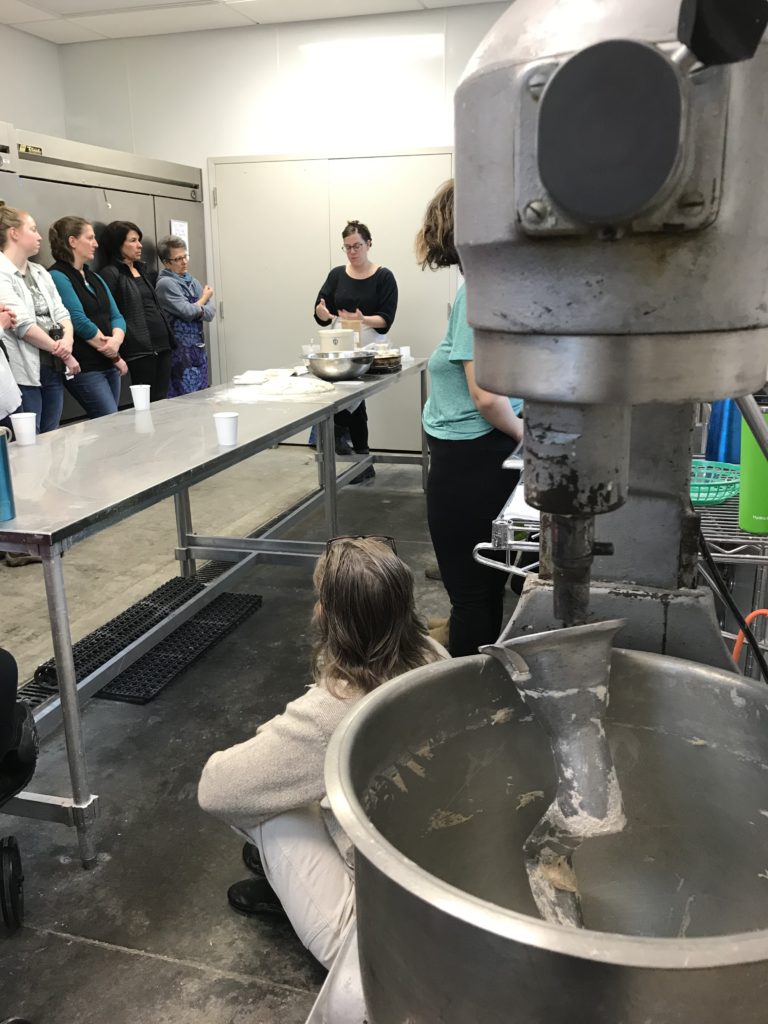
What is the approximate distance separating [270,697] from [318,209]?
4069mm

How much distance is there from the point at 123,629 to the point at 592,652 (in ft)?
8.39

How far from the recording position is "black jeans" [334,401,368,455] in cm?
533

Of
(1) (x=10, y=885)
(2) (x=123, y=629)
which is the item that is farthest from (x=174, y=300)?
(1) (x=10, y=885)

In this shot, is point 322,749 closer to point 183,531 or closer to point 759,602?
point 759,602

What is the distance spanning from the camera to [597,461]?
1.62 ft

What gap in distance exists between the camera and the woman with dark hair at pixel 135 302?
477cm

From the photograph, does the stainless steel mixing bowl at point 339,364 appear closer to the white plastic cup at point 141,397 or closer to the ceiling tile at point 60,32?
the white plastic cup at point 141,397

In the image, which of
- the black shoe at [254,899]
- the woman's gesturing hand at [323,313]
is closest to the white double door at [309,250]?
the woman's gesturing hand at [323,313]

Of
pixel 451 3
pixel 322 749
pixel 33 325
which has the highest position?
pixel 451 3

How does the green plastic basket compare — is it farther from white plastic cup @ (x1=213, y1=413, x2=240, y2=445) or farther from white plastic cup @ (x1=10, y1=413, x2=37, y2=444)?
white plastic cup @ (x1=10, y1=413, x2=37, y2=444)

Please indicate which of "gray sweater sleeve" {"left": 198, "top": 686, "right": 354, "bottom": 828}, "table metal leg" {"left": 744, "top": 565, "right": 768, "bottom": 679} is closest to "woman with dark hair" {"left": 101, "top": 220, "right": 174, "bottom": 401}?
"gray sweater sleeve" {"left": 198, "top": 686, "right": 354, "bottom": 828}

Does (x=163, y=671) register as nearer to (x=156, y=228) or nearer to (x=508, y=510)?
(x=508, y=510)

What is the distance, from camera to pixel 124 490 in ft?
6.30

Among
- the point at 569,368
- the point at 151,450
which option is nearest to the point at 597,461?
the point at 569,368
